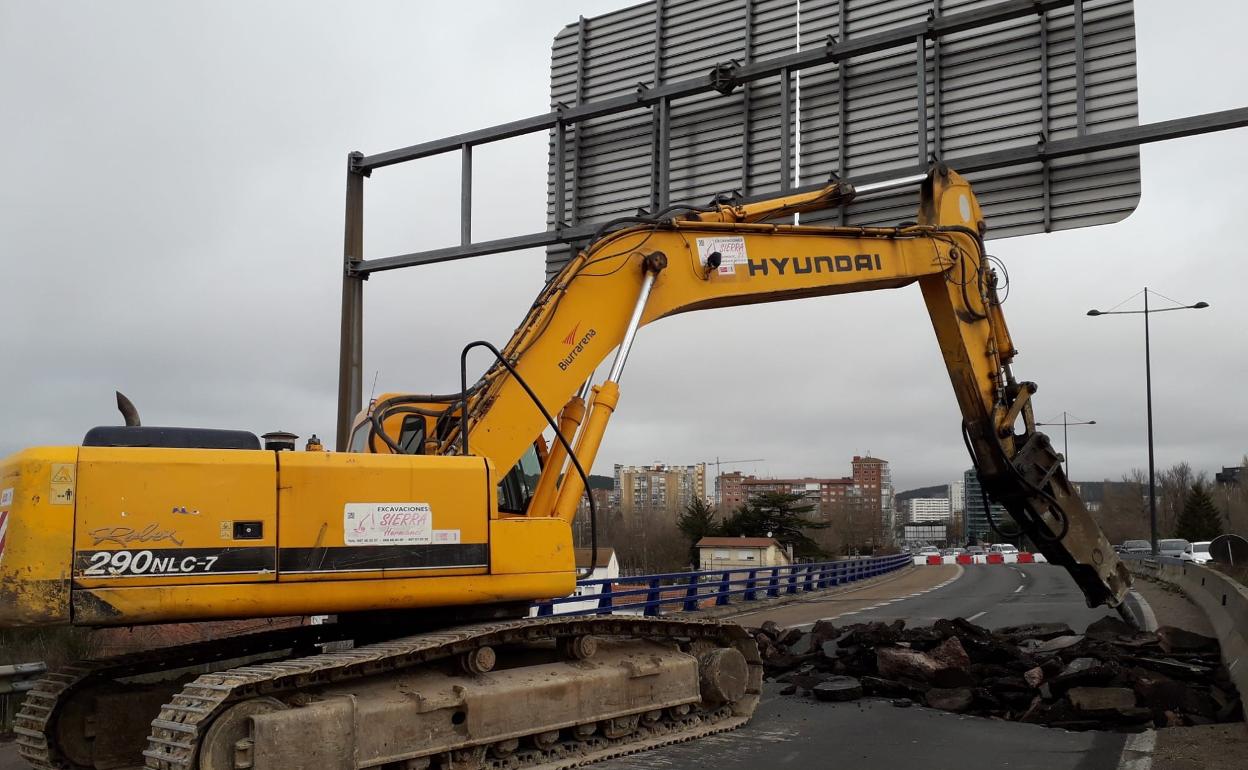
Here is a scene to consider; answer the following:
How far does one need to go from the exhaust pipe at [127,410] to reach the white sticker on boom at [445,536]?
242 cm

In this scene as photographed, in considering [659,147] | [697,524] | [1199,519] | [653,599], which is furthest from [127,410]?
[1199,519]

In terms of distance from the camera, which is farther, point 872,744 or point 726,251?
point 726,251

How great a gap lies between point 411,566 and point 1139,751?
561 cm

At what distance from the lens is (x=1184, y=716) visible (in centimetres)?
902


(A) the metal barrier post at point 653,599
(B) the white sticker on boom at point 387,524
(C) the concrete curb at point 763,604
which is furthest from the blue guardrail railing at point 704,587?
(B) the white sticker on boom at point 387,524

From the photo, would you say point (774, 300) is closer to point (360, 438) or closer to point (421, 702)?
point (360, 438)

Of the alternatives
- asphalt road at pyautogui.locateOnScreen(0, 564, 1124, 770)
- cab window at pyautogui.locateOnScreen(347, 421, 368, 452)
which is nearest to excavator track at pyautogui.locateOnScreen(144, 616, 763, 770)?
asphalt road at pyautogui.locateOnScreen(0, 564, 1124, 770)

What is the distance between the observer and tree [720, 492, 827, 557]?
64.0 metres

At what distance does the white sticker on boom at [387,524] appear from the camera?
684 cm

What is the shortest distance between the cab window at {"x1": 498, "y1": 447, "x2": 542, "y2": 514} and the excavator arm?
482 mm

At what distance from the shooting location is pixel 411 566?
7000 millimetres

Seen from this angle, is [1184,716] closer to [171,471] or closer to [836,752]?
[836,752]

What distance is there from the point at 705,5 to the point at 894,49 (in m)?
2.28

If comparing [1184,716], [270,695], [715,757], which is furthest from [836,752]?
[270,695]
